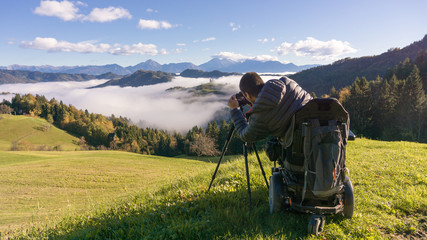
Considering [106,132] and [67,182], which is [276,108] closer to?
[67,182]

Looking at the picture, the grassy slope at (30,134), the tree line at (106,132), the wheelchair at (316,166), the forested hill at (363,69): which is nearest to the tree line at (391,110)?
the tree line at (106,132)

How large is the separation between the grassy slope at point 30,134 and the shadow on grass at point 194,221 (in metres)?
110

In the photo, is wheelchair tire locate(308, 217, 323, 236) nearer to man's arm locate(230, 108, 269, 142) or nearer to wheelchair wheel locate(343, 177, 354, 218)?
wheelchair wheel locate(343, 177, 354, 218)

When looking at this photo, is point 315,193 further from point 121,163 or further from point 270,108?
point 121,163

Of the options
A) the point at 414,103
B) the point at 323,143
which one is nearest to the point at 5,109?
the point at 323,143

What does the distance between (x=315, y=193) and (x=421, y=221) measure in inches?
92.9

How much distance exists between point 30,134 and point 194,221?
437 feet

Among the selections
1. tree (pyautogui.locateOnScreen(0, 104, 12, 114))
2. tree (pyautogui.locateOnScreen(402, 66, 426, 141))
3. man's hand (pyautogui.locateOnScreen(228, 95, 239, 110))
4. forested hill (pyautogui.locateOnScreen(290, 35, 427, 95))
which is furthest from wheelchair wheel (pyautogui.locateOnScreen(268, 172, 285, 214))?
tree (pyautogui.locateOnScreen(0, 104, 12, 114))

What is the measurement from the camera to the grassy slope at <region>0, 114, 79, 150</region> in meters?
95.2

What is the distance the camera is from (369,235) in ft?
10.5

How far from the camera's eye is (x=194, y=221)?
345 cm

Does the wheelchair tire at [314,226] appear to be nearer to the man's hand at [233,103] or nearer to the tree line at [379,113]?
the man's hand at [233,103]

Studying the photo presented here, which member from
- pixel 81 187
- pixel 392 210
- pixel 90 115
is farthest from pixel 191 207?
pixel 90 115

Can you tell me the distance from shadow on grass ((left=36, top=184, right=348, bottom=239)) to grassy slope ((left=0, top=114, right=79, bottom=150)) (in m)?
110
